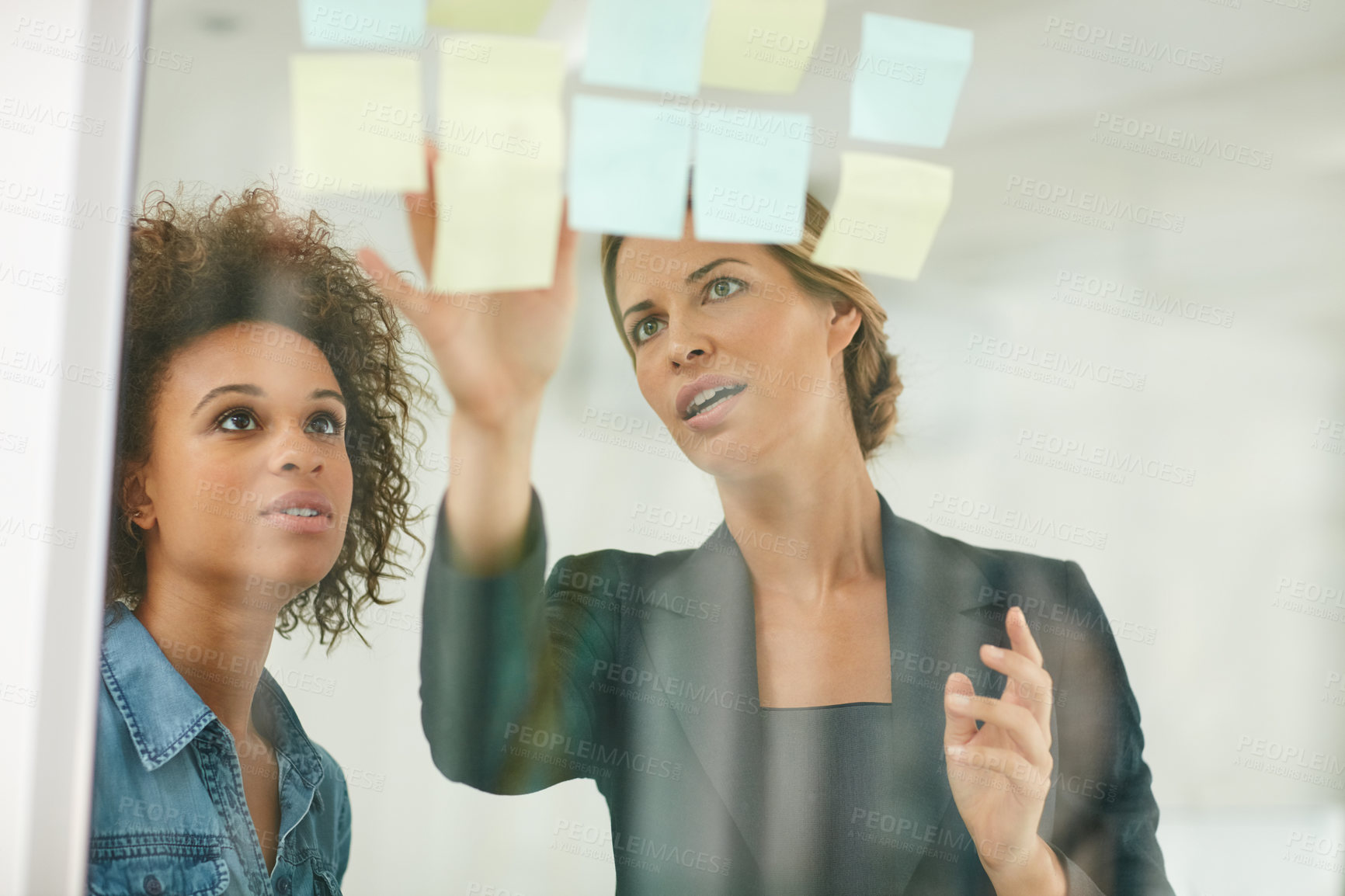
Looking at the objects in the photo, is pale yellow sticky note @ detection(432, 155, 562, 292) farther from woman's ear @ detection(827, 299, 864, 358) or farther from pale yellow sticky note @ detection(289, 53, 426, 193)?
woman's ear @ detection(827, 299, 864, 358)

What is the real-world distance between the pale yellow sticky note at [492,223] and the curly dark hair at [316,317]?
5.0 inches

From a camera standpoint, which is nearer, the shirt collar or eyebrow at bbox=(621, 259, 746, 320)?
the shirt collar

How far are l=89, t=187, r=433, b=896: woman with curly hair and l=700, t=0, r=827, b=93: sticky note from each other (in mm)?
629

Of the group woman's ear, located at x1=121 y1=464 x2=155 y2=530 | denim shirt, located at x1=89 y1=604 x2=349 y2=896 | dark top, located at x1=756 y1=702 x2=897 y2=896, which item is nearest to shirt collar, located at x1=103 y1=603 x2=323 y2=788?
denim shirt, located at x1=89 y1=604 x2=349 y2=896

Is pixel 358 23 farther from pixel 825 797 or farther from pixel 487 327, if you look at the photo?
pixel 825 797

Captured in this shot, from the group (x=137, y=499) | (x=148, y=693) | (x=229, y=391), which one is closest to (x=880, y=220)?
(x=229, y=391)

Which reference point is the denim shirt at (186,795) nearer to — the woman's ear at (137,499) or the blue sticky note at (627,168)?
the woman's ear at (137,499)

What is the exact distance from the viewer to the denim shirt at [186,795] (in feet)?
4.23

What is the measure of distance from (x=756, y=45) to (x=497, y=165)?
17.1 inches

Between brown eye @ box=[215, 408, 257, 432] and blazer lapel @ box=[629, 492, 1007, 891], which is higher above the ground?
brown eye @ box=[215, 408, 257, 432]

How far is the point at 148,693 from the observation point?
1.33 metres

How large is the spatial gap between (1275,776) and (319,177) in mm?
1773

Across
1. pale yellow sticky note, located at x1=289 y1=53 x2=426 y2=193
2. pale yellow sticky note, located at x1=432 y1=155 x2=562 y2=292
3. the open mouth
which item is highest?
pale yellow sticky note, located at x1=289 y1=53 x2=426 y2=193

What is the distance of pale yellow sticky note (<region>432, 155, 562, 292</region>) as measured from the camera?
1.39 meters
